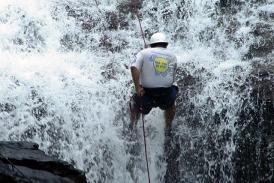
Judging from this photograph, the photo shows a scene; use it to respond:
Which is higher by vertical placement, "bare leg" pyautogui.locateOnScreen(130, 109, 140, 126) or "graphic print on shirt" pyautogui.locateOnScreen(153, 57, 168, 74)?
"graphic print on shirt" pyautogui.locateOnScreen(153, 57, 168, 74)

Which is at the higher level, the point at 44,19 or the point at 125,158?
the point at 44,19

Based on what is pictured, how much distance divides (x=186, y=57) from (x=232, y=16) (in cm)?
171

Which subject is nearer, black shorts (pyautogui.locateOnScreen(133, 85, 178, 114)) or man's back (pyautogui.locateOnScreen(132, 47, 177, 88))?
man's back (pyautogui.locateOnScreen(132, 47, 177, 88))

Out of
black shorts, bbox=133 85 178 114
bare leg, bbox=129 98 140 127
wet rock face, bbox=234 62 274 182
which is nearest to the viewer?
black shorts, bbox=133 85 178 114

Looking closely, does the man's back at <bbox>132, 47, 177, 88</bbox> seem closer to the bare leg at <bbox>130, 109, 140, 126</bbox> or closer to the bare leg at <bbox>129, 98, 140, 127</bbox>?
the bare leg at <bbox>129, 98, 140, 127</bbox>

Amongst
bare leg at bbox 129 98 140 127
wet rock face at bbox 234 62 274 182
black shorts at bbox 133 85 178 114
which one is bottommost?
wet rock face at bbox 234 62 274 182

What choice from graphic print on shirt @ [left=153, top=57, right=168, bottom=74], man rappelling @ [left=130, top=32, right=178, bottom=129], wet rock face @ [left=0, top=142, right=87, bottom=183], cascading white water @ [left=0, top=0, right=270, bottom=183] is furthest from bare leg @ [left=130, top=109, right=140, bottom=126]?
wet rock face @ [left=0, top=142, right=87, bottom=183]

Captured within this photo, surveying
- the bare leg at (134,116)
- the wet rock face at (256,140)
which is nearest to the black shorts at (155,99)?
the bare leg at (134,116)

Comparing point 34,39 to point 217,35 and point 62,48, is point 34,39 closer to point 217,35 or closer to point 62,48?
point 62,48

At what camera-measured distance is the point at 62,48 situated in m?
10.7

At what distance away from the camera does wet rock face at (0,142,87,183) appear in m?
6.15

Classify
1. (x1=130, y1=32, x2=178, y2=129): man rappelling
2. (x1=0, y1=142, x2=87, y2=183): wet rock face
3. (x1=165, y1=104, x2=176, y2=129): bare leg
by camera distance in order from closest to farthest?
1. (x1=0, y1=142, x2=87, y2=183): wet rock face
2. (x1=130, y1=32, x2=178, y2=129): man rappelling
3. (x1=165, y1=104, x2=176, y2=129): bare leg

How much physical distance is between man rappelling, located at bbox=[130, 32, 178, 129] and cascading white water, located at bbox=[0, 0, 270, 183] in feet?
2.29

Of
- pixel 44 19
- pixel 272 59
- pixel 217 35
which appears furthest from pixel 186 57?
pixel 44 19
